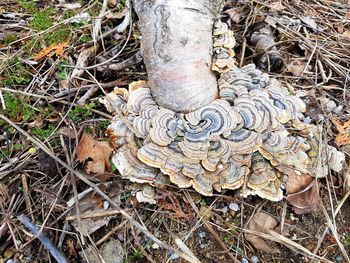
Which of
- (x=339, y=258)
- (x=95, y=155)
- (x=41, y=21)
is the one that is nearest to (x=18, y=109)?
(x=95, y=155)

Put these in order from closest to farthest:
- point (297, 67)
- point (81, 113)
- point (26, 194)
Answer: point (26, 194) → point (81, 113) → point (297, 67)

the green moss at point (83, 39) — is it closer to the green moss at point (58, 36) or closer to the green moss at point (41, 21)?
the green moss at point (58, 36)

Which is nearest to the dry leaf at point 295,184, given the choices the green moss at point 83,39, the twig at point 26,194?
the twig at point 26,194

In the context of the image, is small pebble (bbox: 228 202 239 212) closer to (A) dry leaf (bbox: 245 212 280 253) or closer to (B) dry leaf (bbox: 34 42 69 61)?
(A) dry leaf (bbox: 245 212 280 253)

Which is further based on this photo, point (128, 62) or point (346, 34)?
point (346, 34)

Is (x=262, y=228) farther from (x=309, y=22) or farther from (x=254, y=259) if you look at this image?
(x=309, y=22)

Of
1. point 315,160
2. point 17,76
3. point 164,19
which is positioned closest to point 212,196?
point 315,160
